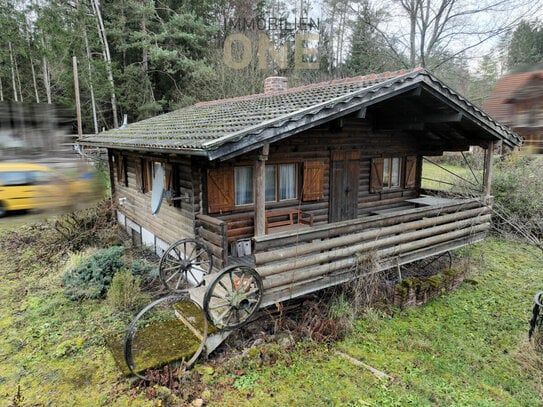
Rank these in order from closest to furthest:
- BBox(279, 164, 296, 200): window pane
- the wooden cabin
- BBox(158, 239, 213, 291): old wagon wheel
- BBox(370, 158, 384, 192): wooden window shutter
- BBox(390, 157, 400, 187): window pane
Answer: the wooden cabin → BBox(158, 239, 213, 291): old wagon wheel → BBox(279, 164, 296, 200): window pane → BBox(370, 158, 384, 192): wooden window shutter → BBox(390, 157, 400, 187): window pane

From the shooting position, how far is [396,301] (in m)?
7.30


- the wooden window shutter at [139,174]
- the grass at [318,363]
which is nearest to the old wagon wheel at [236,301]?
the grass at [318,363]

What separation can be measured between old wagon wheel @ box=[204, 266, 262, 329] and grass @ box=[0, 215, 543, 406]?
22.8 inches

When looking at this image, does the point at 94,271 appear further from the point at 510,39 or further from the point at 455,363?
the point at 510,39

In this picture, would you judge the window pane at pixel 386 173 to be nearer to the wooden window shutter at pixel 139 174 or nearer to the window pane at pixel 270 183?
the window pane at pixel 270 183

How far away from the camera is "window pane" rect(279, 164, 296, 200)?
8408 millimetres

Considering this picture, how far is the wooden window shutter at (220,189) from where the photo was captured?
23.6 feet

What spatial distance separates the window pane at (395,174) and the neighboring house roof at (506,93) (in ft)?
32.1

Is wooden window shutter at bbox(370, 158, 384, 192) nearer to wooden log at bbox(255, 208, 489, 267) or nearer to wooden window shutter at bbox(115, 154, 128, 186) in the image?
wooden log at bbox(255, 208, 489, 267)

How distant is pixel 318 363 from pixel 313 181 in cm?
438

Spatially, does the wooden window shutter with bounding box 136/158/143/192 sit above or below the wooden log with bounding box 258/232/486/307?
above

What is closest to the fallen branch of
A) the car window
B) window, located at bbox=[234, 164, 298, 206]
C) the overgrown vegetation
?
window, located at bbox=[234, 164, 298, 206]

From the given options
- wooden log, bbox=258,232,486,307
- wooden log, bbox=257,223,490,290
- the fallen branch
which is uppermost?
wooden log, bbox=257,223,490,290

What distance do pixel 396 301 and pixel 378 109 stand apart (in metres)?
4.76
